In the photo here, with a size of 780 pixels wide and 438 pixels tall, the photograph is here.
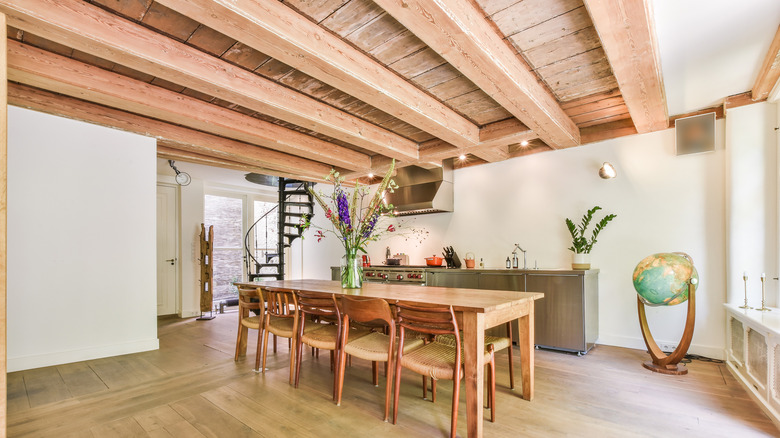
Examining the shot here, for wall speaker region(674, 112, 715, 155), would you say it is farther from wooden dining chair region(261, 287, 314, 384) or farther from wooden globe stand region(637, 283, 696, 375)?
wooden dining chair region(261, 287, 314, 384)

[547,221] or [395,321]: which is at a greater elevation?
[547,221]

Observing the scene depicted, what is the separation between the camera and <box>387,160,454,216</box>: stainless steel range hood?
205 inches

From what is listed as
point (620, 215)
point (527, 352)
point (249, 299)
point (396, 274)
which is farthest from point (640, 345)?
point (249, 299)

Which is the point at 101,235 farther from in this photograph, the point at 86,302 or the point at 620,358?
the point at 620,358

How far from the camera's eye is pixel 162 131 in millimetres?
3984

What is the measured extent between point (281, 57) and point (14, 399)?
125 inches

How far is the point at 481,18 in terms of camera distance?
2.19m

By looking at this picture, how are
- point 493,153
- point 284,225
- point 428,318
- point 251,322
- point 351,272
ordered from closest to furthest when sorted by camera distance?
point 428,318
point 351,272
point 251,322
point 493,153
point 284,225

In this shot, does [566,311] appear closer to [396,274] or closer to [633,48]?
[396,274]

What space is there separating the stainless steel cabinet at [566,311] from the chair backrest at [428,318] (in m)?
2.19

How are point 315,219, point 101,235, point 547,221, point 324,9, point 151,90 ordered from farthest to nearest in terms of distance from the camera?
point 315,219 → point 547,221 → point 101,235 → point 151,90 → point 324,9

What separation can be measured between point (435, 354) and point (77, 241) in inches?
150

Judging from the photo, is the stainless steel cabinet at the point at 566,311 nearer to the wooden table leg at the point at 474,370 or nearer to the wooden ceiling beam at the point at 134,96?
the wooden table leg at the point at 474,370

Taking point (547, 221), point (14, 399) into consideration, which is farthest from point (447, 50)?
point (14, 399)
